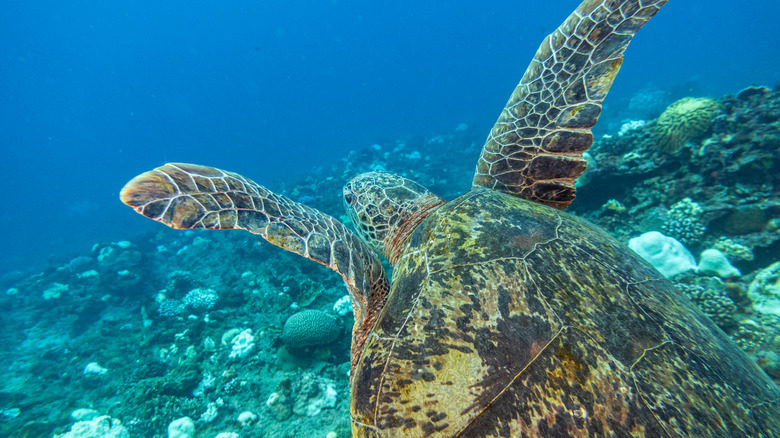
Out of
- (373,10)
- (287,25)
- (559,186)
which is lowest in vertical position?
(559,186)

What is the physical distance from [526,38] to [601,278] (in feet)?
317

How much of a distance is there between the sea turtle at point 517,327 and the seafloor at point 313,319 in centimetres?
232

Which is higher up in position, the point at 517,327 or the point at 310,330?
the point at 310,330

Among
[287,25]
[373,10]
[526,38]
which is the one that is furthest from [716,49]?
[287,25]

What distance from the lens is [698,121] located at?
4059 mm

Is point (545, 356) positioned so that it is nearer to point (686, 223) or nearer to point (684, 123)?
point (686, 223)

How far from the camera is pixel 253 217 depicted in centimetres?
172

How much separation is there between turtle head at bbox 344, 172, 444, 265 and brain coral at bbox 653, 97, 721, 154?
13.1 feet

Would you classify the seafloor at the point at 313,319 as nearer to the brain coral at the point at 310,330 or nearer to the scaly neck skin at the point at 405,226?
the brain coral at the point at 310,330

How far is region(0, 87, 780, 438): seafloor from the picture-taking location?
10.9 ft

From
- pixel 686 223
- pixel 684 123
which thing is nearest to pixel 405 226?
pixel 686 223

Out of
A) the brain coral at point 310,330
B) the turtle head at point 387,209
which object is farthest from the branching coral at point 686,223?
the brain coral at point 310,330

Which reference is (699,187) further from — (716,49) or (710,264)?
(716,49)

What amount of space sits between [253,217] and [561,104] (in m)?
2.58
